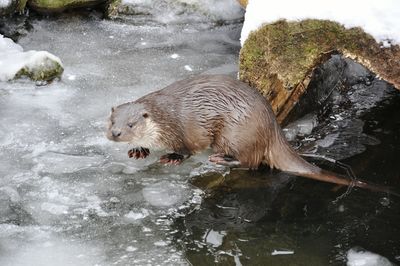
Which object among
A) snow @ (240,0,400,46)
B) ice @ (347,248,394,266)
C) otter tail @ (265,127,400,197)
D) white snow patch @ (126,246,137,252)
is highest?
snow @ (240,0,400,46)

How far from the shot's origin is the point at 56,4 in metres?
5.29

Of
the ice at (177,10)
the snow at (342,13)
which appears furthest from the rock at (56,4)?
the snow at (342,13)

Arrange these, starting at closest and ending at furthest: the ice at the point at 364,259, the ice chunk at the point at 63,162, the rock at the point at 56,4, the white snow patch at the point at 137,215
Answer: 1. the ice at the point at 364,259
2. the white snow patch at the point at 137,215
3. the ice chunk at the point at 63,162
4. the rock at the point at 56,4

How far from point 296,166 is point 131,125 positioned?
3.03ft

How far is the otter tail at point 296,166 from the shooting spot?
3305 mm

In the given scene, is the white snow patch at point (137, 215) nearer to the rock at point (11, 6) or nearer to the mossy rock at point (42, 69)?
the mossy rock at point (42, 69)

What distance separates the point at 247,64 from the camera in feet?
12.3

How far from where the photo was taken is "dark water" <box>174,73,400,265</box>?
2.86m

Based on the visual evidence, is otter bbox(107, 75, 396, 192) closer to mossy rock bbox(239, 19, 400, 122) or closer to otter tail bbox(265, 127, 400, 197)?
otter tail bbox(265, 127, 400, 197)

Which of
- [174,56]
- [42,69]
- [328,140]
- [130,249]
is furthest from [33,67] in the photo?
[328,140]

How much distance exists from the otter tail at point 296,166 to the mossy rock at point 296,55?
0.40 meters

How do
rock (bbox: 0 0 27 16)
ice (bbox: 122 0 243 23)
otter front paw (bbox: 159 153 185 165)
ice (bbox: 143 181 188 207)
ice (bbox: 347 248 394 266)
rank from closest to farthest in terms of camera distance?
ice (bbox: 347 248 394 266) < ice (bbox: 143 181 188 207) < otter front paw (bbox: 159 153 185 165) < rock (bbox: 0 0 27 16) < ice (bbox: 122 0 243 23)

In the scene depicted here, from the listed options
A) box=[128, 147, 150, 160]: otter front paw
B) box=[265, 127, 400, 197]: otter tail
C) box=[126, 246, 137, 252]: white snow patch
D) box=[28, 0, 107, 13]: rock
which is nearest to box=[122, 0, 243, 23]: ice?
box=[28, 0, 107, 13]: rock

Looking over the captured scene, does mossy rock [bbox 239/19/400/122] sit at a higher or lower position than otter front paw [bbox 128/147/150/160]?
higher
